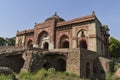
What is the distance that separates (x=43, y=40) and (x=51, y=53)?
9578mm

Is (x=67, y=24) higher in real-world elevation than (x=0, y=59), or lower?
higher

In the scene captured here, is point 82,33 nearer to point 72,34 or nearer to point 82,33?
point 82,33

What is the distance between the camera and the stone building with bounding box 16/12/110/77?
16969mm

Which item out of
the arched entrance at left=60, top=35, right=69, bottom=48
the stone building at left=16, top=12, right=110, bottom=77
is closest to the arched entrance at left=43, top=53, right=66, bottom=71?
the stone building at left=16, top=12, right=110, bottom=77

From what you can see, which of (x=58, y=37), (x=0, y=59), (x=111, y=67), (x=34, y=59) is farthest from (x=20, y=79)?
(x=58, y=37)

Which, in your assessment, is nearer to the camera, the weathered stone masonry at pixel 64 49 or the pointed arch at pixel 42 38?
the weathered stone masonry at pixel 64 49

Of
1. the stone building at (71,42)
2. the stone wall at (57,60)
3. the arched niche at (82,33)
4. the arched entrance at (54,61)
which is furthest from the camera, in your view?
the arched niche at (82,33)

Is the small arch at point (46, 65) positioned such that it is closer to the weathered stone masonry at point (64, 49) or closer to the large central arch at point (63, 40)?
the weathered stone masonry at point (64, 49)

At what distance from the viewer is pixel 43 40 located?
27250mm

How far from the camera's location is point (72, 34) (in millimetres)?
23844

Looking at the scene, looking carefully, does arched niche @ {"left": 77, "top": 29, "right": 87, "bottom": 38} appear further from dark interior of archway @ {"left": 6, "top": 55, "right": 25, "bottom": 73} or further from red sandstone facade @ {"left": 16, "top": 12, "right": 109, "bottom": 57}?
dark interior of archway @ {"left": 6, "top": 55, "right": 25, "bottom": 73}

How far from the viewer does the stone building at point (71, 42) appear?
17.0 metres

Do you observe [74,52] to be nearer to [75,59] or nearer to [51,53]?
[75,59]

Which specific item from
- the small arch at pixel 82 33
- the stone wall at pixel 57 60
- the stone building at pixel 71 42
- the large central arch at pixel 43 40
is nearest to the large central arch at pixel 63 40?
the stone building at pixel 71 42
